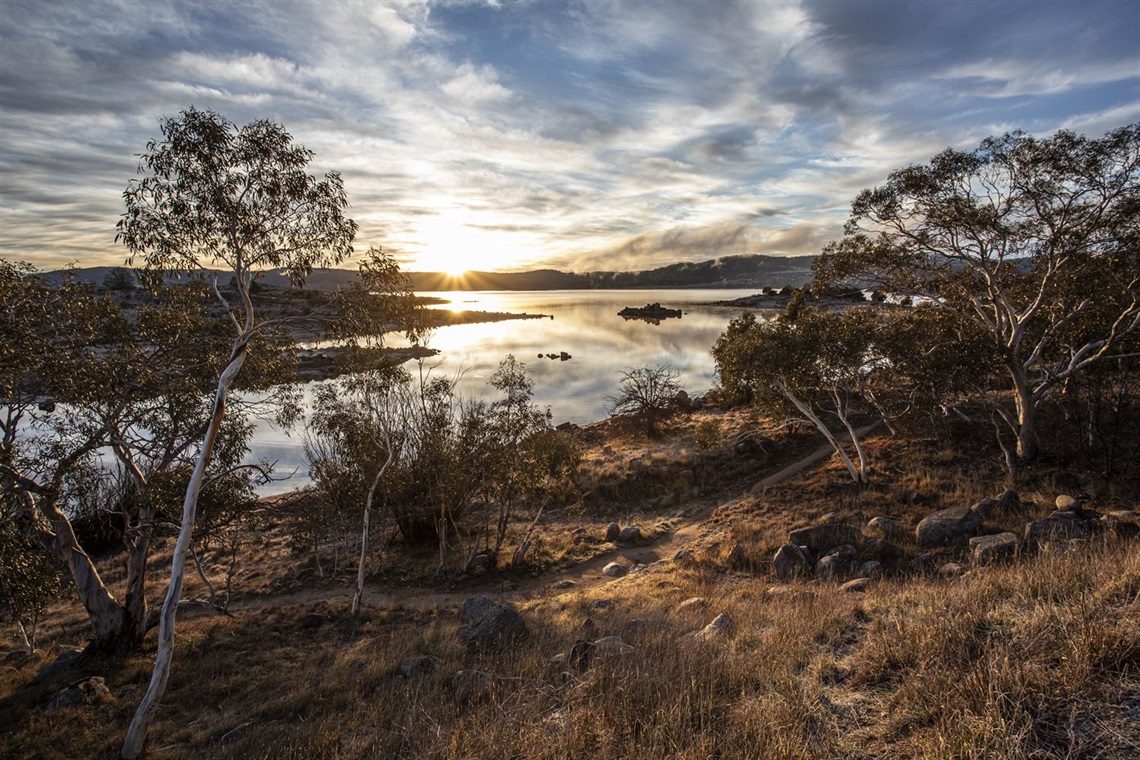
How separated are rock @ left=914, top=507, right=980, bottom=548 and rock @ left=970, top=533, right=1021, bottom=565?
1.81 meters

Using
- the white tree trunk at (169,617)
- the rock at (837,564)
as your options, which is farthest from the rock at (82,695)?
the rock at (837,564)

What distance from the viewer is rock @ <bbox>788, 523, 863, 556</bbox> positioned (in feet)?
51.9

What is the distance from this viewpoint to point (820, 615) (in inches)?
346

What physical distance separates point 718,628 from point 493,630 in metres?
5.10

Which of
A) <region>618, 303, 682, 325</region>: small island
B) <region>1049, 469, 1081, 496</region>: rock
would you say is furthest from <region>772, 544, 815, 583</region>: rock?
<region>618, 303, 682, 325</region>: small island

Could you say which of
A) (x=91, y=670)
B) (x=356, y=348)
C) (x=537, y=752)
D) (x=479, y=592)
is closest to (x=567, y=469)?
(x=479, y=592)

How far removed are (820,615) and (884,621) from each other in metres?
1.35

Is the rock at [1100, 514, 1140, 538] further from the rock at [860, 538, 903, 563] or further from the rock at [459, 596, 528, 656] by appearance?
the rock at [459, 596, 528, 656]

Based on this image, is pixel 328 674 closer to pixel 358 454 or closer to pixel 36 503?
pixel 36 503

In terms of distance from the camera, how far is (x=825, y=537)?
16.1 m

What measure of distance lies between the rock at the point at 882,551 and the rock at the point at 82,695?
1798 cm

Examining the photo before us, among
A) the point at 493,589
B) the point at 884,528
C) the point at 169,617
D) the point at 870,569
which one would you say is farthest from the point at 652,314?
the point at 169,617

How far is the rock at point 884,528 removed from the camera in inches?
624

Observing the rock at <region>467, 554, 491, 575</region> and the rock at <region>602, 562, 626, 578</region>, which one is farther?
the rock at <region>467, 554, 491, 575</region>
